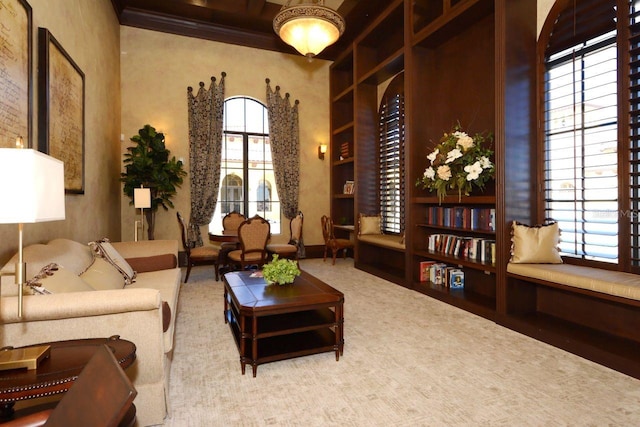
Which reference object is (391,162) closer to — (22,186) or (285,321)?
(285,321)

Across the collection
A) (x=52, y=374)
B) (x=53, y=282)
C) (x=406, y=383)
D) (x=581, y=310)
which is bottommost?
(x=406, y=383)

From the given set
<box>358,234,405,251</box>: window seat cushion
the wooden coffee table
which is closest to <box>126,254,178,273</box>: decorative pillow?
the wooden coffee table

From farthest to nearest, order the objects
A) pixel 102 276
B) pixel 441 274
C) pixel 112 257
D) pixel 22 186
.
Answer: pixel 441 274 < pixel 112 257 < pixel 102 276 < pixel 22 186

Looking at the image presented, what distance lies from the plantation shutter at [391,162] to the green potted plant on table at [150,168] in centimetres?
374

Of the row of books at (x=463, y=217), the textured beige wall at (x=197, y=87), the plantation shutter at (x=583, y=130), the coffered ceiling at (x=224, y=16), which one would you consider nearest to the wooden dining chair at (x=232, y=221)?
the textured beige wall at (x=197, y=87)

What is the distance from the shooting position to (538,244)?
11.1ft

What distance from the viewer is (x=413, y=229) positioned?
16.3 ft

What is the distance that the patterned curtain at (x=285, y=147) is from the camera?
23.9 ft

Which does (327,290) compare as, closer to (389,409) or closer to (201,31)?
(389,409)

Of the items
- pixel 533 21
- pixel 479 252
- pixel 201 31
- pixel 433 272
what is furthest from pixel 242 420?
pixel 201 31

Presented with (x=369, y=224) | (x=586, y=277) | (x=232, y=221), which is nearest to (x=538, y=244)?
(x=586, y=277)

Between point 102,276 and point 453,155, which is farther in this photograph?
point 453,155

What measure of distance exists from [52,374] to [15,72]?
86.1 inches

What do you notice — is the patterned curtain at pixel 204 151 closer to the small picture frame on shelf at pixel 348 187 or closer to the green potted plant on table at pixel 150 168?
the green potted plant on table at pixel 150 168
